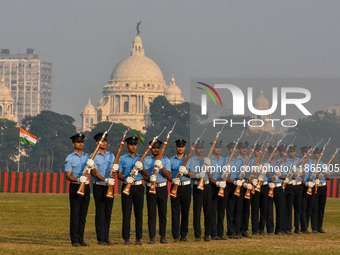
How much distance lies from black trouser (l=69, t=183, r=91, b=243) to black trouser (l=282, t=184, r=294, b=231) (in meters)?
7.23

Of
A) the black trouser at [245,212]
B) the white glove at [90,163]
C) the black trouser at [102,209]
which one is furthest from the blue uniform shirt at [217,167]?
the white glove at [90,163]

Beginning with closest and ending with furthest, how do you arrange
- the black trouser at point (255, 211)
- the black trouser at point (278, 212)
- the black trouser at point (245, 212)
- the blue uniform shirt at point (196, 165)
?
the blue uniform shirt at point (196, 165) < the black trouser at point (245, 212) < the black trouser at point (255, 211) < the black trouser at point (278, 212)

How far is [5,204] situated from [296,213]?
A: 21029 mm

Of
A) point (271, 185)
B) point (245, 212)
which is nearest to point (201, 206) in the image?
point (245, 212)

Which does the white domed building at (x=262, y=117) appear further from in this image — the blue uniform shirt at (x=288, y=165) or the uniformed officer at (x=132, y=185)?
the uniformed officer at (x=132, y=185)

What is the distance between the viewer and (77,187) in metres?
27.3

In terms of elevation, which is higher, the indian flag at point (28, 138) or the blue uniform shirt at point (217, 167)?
the indian flag at point (28, 138)

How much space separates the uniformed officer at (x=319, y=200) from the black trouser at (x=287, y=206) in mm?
920

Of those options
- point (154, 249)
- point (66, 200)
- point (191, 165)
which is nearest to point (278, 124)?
point (191, 165)

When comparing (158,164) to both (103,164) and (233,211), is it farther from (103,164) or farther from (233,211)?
(233,211)

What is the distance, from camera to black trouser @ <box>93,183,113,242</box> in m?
27.8

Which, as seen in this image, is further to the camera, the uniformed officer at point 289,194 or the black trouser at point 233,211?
the uniformed officer at point 289,194

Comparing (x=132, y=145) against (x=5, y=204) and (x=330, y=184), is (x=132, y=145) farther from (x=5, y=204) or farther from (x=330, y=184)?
(x=330, y=184)

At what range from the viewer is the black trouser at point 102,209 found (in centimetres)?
2781
